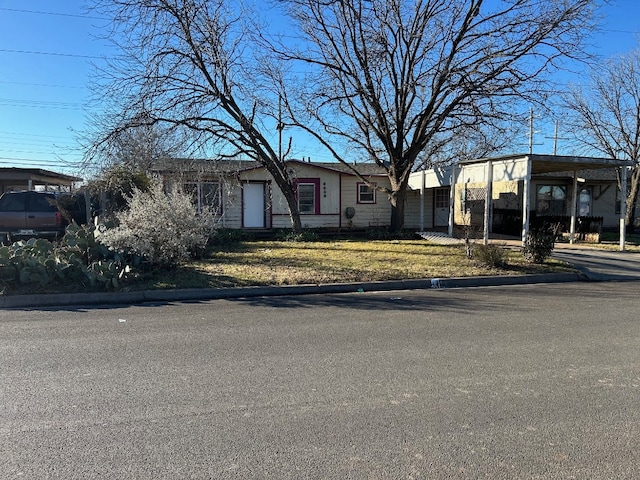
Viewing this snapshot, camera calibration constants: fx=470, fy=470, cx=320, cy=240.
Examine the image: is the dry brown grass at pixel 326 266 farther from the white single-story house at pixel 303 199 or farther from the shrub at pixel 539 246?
the white single-story house at pixel 303 199

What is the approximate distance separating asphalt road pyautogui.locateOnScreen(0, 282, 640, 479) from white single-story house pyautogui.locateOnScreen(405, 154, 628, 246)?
9037mm

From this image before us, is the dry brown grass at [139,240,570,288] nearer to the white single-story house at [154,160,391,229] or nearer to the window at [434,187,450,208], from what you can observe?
the white single-story house at [154,160,391,229]

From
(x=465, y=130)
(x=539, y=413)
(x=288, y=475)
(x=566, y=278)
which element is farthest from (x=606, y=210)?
(x=288, y=475)

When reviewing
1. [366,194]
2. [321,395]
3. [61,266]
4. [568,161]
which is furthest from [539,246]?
[366,194]

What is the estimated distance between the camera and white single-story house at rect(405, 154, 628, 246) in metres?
15.0

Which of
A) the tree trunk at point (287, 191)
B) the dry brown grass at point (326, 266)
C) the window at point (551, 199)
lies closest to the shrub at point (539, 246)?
the dry brown grass at point (326, 266)

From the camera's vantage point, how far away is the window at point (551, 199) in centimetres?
2434

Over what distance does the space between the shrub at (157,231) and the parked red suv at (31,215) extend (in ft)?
17.5

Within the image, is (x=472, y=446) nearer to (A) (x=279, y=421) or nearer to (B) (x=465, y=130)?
(A) (x=279, y=421)

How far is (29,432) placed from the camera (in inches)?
135

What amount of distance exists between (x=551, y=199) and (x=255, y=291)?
67.7 ft

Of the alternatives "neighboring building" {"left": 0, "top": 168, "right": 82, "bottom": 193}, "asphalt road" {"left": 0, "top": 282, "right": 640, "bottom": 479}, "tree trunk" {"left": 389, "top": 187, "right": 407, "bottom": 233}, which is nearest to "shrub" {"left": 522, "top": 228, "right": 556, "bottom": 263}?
"asphalt road" {"left": 0, "top": 282, "right": 640, "bottom": 479}

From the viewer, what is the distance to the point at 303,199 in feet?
74.2

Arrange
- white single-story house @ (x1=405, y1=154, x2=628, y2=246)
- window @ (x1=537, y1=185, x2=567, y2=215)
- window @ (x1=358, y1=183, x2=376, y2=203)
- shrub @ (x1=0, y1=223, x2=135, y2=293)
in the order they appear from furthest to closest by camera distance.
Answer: window @ (x1=537, y1=185, x2=567, y2=215), window @ (x1=358, y1=183, x2=376, y2=203), white single-story house @ (x1=405, y1=154, x2=628, y2=246), shrub @ (x1=0, y1=223, x2=135, y2=293)
